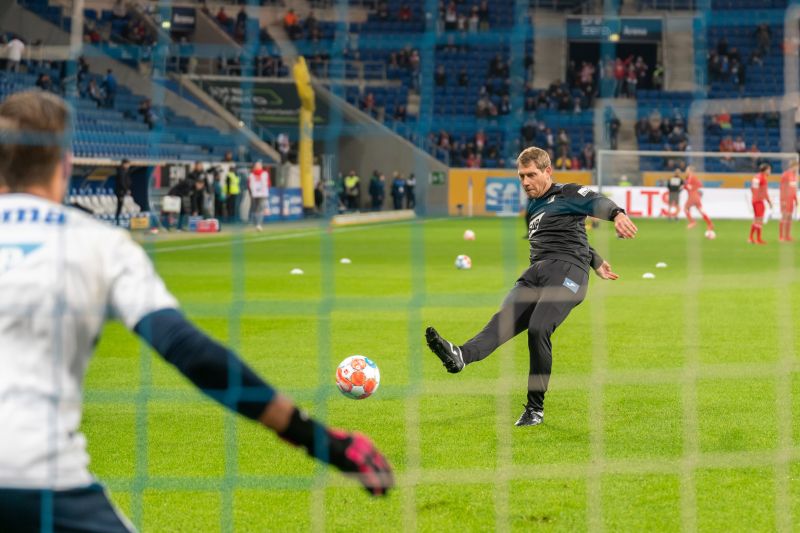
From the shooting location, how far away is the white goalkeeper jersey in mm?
3064

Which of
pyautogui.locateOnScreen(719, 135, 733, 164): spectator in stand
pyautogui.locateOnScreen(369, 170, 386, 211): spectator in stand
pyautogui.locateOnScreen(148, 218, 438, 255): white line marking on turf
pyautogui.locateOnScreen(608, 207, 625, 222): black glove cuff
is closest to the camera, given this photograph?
pyautogui.locateOnScreen(608, 207, 625, 222): black glove cuff

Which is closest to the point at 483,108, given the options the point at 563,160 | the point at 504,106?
the point at 504,106

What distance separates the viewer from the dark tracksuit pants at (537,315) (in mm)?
8078

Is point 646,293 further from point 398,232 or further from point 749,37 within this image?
point 749,37

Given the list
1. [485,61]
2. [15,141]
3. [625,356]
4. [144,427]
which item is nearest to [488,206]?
[485,61]

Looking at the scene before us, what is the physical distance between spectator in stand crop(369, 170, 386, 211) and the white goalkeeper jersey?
39.3 m

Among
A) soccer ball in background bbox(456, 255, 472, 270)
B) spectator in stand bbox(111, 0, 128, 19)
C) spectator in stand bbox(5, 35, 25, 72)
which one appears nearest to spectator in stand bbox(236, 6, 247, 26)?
spectator in stand bbox(111, 0, 128, 19)

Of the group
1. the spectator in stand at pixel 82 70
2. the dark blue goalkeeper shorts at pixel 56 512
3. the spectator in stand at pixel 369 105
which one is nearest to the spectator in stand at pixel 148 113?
the spectator in stand at pixel 82 70

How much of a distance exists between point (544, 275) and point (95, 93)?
25879 millimetres

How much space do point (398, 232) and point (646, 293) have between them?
16082mm

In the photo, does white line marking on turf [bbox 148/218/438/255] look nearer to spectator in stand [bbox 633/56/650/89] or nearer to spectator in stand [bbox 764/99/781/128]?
spectator in stand [bbox 633/56/650/89]

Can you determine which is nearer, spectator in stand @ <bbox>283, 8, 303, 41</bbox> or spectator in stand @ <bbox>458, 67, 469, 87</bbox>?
spectator in stand @ <bbox>458, 67, 469, 87</bbox>

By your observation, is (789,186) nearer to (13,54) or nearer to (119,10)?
(13,54)

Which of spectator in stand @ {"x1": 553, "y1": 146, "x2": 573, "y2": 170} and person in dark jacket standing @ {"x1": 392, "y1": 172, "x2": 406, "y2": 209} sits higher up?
spectator in stand @ {"x1": 553, "y1": 146, "x2": 573, "y2": 170}
